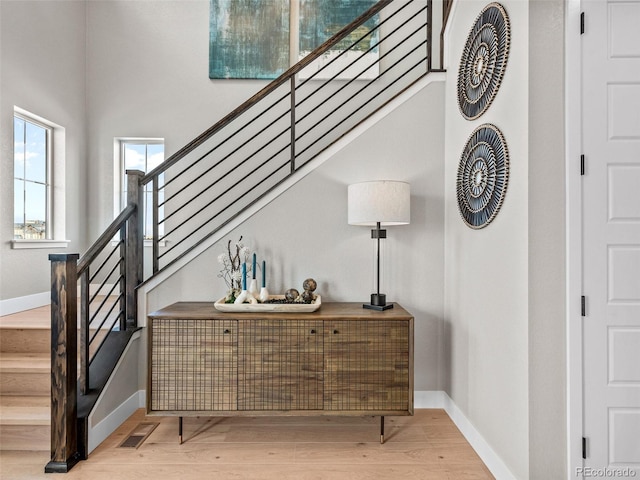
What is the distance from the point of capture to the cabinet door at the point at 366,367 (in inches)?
92.4

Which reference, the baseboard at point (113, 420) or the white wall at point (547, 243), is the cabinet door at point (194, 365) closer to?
the baseboard at point (113, 420)

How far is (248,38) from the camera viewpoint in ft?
13.1

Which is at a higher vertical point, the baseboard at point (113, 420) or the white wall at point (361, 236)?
the white wall at point (361, 236)

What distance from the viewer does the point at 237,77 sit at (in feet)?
13.0

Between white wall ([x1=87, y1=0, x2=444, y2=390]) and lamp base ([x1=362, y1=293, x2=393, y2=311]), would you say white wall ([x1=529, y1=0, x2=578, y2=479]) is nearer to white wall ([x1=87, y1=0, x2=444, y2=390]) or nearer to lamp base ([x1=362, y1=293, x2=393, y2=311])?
lamp base ([x1=362, y1=293, x2=393, y2=311])

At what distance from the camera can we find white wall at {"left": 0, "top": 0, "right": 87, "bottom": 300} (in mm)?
3127

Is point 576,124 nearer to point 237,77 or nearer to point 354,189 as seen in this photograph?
point 354,189

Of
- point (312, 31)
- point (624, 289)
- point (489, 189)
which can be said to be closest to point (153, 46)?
point (312, 31)

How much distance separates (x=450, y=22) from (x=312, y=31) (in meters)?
1.67

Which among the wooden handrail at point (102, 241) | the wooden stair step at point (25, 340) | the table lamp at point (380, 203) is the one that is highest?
the table lamp at point (380, 203)

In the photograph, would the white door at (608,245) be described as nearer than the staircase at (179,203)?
Yes

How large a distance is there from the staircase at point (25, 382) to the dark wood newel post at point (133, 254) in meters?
0.54

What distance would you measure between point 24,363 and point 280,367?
1667 mm

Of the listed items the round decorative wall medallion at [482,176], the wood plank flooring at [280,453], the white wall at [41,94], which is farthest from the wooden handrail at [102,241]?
Result: the round decorative wall medallion at [482,176]
